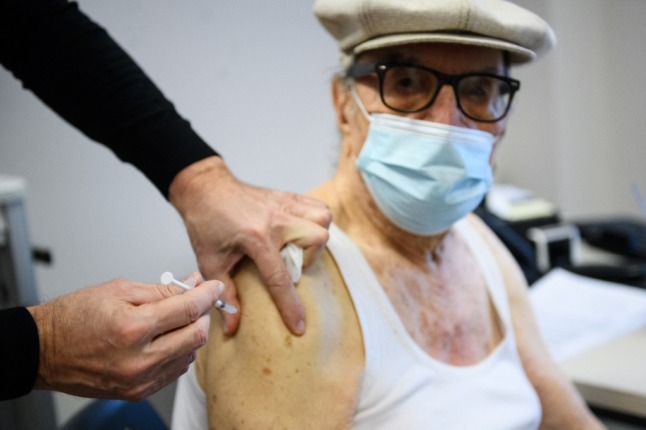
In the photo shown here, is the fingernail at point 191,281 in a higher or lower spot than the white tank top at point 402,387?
higher

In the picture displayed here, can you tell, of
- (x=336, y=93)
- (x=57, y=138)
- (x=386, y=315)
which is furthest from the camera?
(x=57, y=138)

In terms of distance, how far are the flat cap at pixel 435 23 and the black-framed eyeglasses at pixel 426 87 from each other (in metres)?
0.04

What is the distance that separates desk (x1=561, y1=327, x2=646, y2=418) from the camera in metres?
1.33

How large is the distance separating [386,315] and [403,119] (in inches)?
12.9

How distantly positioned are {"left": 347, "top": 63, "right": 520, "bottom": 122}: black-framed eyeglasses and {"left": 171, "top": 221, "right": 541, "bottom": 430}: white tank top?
0.82 feet

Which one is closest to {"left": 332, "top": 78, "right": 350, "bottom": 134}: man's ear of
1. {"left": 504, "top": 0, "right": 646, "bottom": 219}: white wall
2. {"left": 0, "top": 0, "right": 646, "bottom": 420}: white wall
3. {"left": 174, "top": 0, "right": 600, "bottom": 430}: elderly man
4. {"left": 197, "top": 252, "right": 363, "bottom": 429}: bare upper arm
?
{"left": 174, "top": 0, "right": 600, "bottom": 430}: elderly man

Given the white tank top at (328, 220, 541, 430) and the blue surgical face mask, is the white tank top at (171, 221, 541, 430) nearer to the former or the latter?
the white tank top at (328, 220, 541, 430)

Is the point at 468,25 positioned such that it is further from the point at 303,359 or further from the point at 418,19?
the point at 303,359

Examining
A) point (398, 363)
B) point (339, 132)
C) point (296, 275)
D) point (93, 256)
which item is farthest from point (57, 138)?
point (398, 363)

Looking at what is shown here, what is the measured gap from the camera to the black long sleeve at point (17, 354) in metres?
0.66

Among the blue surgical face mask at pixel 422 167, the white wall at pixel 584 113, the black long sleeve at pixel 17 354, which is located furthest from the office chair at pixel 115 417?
the white wall at pixel 584 113

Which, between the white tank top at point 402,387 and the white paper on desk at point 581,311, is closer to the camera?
the white tank top at point 402,387

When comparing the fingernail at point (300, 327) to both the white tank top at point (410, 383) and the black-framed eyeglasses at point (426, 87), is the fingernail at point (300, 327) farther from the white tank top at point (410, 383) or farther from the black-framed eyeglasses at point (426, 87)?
the black-framed eyeglasses at point (426, 87)

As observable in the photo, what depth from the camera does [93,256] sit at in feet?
4.76
